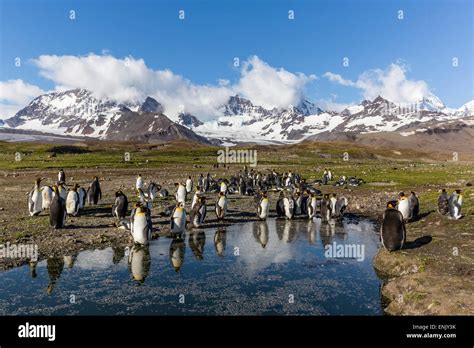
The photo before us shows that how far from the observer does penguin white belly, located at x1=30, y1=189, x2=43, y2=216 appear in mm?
17531

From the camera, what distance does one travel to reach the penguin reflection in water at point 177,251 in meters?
11.5

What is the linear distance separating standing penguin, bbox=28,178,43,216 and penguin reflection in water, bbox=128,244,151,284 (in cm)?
686

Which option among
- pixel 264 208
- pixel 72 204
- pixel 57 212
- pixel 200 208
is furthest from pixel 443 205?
pixel 72 204

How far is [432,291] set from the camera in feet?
27.6

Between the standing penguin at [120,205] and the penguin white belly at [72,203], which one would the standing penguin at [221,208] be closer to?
the standing penguin at [120,205]

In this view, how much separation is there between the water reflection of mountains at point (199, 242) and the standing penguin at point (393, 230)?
2.69 metres

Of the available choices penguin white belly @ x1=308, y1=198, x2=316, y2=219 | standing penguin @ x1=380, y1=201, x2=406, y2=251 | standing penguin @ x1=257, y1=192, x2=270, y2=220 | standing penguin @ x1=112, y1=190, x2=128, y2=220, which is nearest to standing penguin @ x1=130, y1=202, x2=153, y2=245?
standing penguin @ x1=112, y1=190, x2=128, y2=220

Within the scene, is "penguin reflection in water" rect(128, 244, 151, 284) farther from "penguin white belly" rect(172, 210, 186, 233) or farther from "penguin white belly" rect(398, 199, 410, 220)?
"penguin white belly" rect(398, 199, 410, 220)

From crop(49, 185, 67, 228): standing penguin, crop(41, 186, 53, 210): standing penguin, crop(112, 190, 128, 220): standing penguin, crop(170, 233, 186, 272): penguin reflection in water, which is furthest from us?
crop(41, 186, 53, 210): standing penguin

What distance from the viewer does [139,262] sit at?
37.9 ft

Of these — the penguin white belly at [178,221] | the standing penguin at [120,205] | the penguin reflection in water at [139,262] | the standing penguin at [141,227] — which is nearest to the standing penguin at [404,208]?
the penguin white belly at [178,221]
